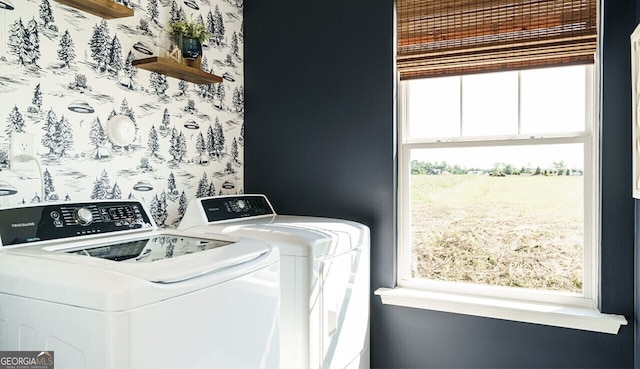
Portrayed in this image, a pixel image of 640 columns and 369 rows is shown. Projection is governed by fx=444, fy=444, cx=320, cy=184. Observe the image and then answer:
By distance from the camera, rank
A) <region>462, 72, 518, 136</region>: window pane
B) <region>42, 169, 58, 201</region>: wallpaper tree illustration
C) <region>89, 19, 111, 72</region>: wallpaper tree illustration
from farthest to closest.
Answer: <region>462, 72, 518, 136</region>: window pane → <region>89, 19, 111, 72</region>: wallpaper tree illustration → <region>42, 169, 58, 201</region>: wallpaper tree illustration

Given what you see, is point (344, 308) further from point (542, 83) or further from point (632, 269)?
point (542, 83)

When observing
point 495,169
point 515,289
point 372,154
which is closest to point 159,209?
point 372,154

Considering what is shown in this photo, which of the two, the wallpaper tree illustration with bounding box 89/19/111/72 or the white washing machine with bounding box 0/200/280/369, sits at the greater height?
the wallpaper tree illustration with bounding box 89/19/111/72

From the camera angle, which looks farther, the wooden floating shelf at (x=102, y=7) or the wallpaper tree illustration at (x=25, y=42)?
the wooden floating shelf at (x=102, y=7)

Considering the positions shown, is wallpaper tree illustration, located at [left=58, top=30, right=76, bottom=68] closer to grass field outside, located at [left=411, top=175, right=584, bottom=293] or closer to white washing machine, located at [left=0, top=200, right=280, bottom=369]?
white washing machine, located at [left=0, top=200, right=280, bottom=369]

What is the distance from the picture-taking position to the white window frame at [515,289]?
2.01m

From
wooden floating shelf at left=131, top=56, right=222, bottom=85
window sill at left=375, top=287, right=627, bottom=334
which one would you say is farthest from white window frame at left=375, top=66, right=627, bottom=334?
wooden floating shelf at left=131, top=56, right=222, bottom=85

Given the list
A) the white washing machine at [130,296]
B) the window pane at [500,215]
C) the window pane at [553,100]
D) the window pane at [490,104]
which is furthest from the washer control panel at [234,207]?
the window pane at [553,100]

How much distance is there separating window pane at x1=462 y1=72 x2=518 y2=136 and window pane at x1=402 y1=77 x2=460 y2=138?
2.0 inches

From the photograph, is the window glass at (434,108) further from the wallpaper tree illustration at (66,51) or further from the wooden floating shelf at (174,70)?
the wallpaper tree illustration at (66,51)

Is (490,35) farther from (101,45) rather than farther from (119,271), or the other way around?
(119,271)

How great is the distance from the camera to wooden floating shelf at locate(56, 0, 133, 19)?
1685mm

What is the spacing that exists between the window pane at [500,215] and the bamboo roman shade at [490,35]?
0.42m

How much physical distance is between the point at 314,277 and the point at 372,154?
89cm
